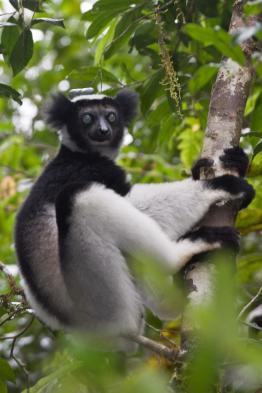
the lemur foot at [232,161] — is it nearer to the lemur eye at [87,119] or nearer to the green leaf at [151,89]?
the green leaf at [151,89]

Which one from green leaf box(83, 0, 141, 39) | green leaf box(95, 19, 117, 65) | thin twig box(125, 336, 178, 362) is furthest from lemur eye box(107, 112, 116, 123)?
thin twig box(125, 336, 178, 362)

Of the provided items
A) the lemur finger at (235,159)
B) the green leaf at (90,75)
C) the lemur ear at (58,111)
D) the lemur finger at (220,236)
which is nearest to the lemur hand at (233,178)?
the lemur finger at (235,159)

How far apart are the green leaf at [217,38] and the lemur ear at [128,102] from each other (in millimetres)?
2924

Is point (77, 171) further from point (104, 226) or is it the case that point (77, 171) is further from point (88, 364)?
point (88, 364)

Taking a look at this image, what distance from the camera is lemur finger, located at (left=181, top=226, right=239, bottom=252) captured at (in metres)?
2.89

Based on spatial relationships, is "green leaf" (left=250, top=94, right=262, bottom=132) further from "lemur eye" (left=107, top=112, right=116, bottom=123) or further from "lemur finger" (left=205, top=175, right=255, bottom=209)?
"lemur eye" (left=107, top=112, right=116, bottom=123)

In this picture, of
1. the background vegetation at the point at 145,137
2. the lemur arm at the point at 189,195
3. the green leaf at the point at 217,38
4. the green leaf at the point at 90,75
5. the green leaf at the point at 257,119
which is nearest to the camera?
the background vegetation at the point at 145,137

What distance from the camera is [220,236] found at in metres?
2.90

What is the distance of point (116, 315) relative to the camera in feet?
10.9

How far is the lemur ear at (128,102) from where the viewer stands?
463 centimetres

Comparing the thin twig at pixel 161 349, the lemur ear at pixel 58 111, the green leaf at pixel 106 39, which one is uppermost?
the green leaf at pixel 106 39

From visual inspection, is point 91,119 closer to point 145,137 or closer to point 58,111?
point 58,111

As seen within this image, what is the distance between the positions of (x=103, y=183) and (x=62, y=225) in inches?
16.6

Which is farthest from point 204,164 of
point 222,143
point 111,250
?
point 111,250
